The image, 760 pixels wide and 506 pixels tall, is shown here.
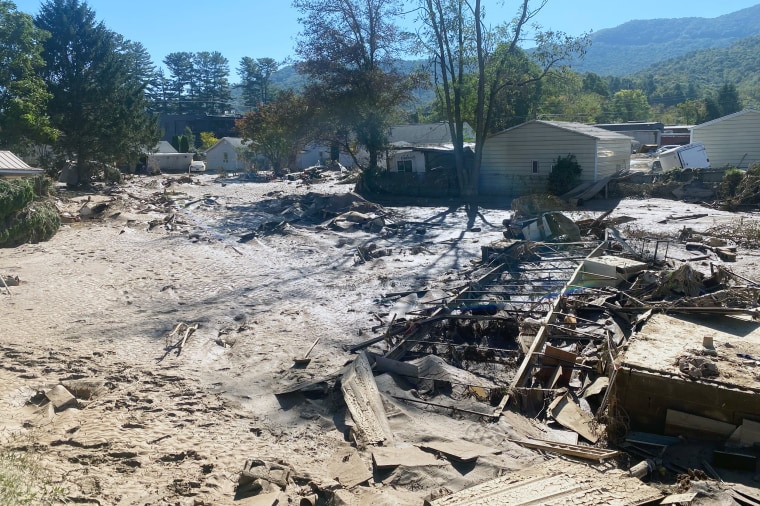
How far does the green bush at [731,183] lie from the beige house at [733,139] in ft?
25.0

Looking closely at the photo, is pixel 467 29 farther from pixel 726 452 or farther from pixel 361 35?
pixel 726 452

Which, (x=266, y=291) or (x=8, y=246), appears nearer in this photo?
(x=266, y=291)

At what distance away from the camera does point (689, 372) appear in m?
6.81

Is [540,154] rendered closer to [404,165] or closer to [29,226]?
[404,165]

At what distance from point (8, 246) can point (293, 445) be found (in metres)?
16.9

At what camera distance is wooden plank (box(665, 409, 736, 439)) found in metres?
6.47

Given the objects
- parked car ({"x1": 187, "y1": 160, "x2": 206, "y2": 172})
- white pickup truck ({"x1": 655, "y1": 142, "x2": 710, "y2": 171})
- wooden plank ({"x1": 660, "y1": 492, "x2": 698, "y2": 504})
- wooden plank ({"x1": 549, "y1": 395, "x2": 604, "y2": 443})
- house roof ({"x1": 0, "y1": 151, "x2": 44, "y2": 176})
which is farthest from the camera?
parked car ({"x1": 187, "y1": 160, "x2": 206, "y2": 172})

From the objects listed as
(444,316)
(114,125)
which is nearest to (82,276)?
(444,316)

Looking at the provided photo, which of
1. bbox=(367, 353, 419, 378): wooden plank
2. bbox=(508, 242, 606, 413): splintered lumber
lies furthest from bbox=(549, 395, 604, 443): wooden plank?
bbox=(367, 353, 419, 378): wooden plank

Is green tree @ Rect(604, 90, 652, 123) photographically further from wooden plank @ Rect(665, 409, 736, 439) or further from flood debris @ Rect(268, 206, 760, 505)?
wooden plank @ Rect(665, 409, 736, 439)

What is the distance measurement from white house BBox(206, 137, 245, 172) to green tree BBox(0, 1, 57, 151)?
120 ft

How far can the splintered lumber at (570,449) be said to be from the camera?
6477 millimetres

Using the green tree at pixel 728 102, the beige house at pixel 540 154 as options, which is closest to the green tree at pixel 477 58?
the beige house at pixel 540 154

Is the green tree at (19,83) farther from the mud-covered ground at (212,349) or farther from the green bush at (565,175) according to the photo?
the green bush at (565,175)
